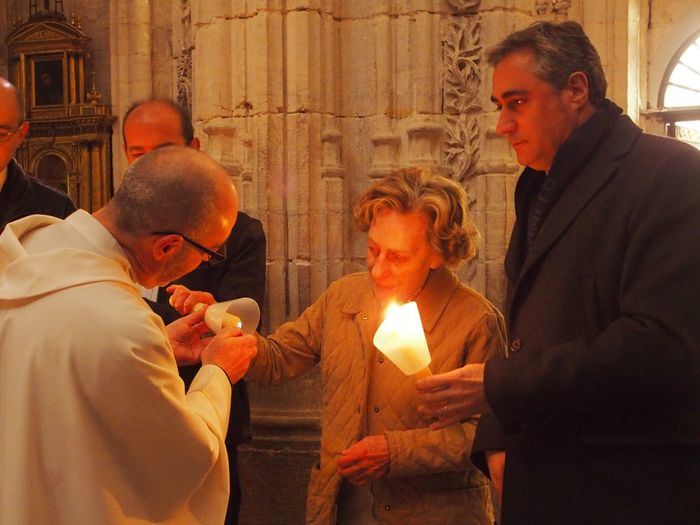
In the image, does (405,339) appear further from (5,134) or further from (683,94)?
(683,94)

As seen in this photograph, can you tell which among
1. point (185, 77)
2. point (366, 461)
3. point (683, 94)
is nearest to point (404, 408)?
point (366, 461)

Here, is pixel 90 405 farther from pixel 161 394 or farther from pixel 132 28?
pixel 132 28

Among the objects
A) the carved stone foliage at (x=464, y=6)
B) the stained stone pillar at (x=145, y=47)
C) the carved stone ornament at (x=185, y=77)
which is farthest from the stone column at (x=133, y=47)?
the carved stone foliage at (x=464, y=6)

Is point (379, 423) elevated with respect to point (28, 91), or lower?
lower

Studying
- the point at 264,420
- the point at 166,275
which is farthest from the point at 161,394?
the point at 264,420

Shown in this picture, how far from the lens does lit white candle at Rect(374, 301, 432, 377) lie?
2.16 metres

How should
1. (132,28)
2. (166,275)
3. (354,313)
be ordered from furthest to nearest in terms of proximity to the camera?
(132,28) < (354,313) < (166,275)

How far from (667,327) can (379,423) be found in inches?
40.1

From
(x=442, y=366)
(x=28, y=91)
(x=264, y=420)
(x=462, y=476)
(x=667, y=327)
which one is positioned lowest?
(x=264, y=420)

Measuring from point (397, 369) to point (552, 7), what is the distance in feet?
9.27

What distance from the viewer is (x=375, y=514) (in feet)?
8.97

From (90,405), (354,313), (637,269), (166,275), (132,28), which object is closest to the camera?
(90,405)

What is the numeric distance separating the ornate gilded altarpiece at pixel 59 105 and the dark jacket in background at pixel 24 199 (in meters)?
5.52

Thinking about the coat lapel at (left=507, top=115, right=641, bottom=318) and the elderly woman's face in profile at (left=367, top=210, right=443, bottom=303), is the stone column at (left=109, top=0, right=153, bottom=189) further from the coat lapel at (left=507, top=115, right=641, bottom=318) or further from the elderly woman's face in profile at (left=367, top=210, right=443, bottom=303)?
the coat lapel at (left=507, top=115, right=641, bottom=318)
